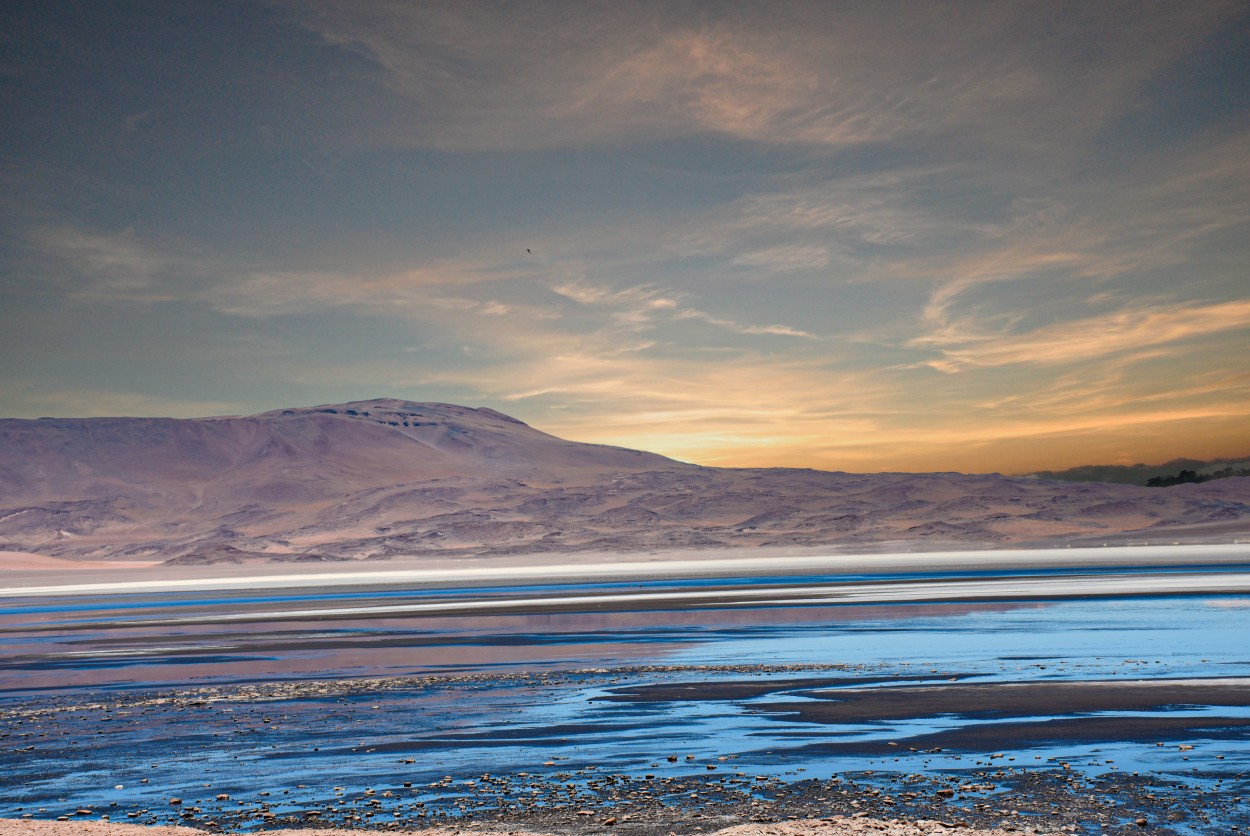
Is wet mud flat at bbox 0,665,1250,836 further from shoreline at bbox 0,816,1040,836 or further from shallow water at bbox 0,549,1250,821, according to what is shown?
shoreline at bbox 0,816,1040,836

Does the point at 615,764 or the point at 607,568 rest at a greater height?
the point at 607,568

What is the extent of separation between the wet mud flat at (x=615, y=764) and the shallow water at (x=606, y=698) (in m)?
0.08

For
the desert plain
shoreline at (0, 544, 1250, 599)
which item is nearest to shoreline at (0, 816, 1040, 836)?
the desert plain

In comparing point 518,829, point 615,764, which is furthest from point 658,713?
point 518,829

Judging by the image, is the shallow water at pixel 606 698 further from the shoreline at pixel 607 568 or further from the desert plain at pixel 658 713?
the shoreline at pixel 607 568

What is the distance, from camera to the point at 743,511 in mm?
188875

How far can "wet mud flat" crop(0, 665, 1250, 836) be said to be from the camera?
12.2 m

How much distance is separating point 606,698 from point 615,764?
5665 mm

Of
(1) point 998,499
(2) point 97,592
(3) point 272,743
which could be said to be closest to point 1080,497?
(1) point 998,499

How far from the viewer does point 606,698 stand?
20.6m

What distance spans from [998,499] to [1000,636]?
160742 millimetres

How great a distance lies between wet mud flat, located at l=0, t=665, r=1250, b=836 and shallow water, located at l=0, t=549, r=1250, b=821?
75 millimetres

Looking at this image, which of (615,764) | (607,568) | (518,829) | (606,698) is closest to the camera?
(518,829)

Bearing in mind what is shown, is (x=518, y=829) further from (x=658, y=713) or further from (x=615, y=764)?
(x=658, y=713)
